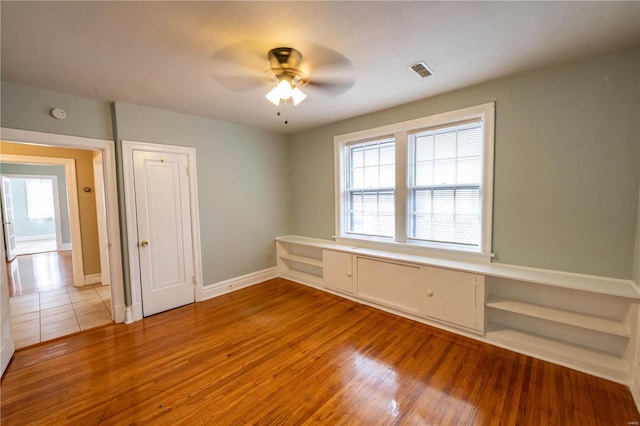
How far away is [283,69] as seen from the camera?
79.0 inches

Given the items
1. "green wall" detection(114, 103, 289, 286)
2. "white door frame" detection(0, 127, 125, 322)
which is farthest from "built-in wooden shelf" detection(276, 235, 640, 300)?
"white door frame" detection(0, 127, 125, 322)

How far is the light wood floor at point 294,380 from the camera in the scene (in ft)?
5.61

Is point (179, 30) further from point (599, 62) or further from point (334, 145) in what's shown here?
point (599, 62)

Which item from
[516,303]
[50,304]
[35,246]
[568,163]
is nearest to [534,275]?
[516,303]

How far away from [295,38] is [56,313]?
4.32 meters

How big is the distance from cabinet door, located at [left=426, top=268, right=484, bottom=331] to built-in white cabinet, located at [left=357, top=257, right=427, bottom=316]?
11cm

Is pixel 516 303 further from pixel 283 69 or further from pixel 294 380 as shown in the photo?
pixel 283 69

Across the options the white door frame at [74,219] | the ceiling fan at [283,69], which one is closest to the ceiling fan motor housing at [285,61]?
the ceiling fan at [283,69]

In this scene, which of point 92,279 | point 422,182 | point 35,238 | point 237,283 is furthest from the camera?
point 35,238

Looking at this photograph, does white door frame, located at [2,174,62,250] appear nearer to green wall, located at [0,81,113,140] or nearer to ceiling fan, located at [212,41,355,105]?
green wall, located at [0,81,113,140]

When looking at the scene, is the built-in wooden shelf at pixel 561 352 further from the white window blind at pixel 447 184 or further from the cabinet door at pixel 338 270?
the cabinet door at pixel 338 270

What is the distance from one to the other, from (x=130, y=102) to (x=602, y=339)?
5.16 meters

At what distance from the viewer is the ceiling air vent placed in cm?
224

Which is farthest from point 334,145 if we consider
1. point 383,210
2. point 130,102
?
point 130,102
